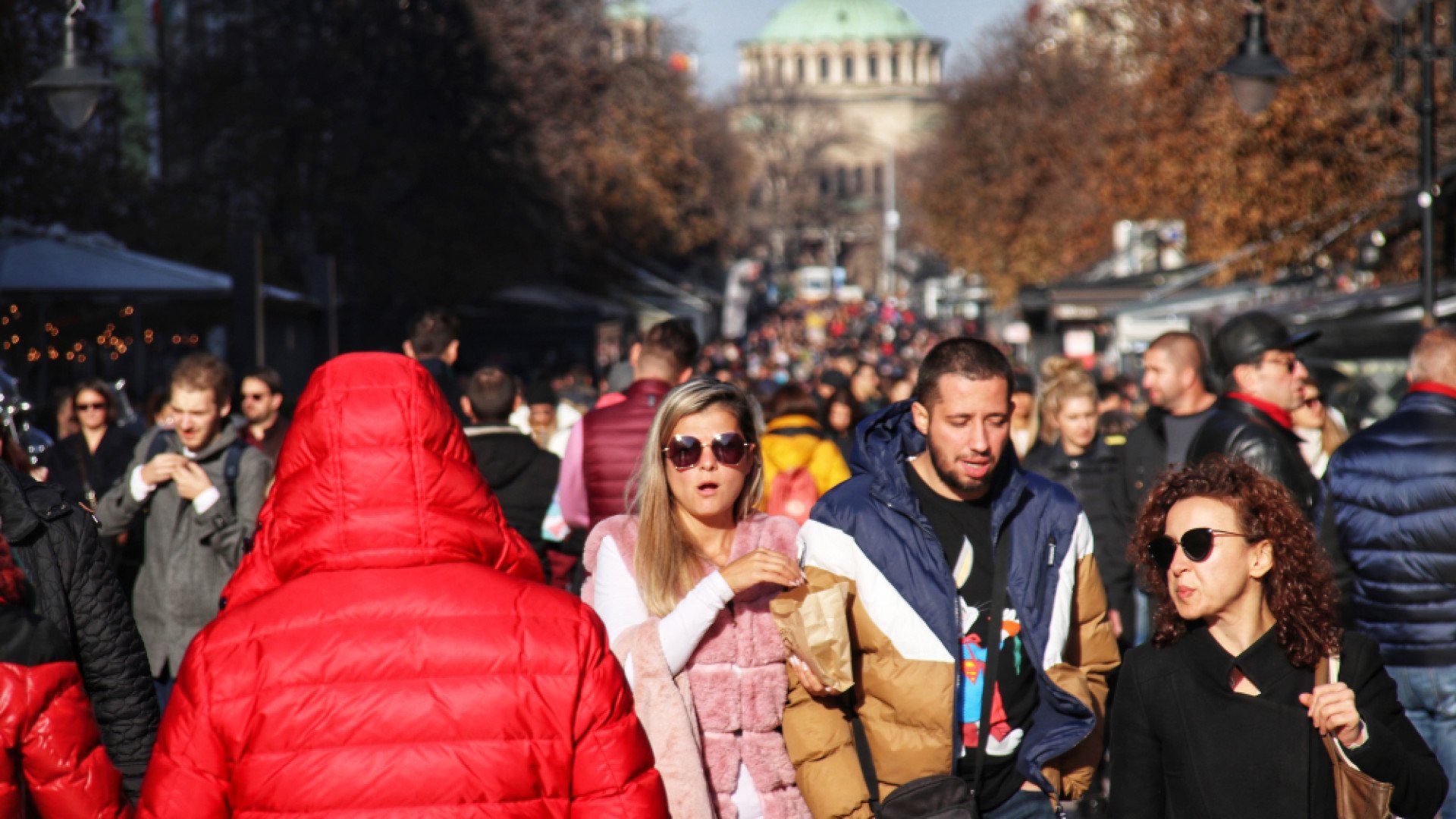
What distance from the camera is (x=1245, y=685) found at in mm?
3523

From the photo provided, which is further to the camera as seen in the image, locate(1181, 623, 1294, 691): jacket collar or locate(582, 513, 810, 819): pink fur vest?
locate(582, 513, 810, 819): pink fur vest

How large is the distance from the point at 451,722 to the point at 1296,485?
3.81 meters

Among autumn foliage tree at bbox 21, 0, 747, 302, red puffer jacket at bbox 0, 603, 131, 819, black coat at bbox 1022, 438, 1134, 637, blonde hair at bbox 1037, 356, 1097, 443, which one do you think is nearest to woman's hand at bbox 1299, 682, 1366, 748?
red puffer jacket at bbox 0, 603, 131, 819

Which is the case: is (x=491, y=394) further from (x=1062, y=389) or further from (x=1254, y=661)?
(x=1254, y=661)

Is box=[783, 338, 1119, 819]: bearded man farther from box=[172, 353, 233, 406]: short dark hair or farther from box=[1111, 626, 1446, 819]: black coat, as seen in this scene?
box=[172, 353, 233, 406]: short dark hair

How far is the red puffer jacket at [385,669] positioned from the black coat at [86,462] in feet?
20.9

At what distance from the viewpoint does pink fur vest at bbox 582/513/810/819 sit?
373 centimetres

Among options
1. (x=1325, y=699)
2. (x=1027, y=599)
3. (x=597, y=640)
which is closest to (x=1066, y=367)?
(x=1027, y=599)

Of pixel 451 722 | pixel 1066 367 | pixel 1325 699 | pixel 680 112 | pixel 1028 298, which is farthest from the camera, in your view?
pixel 680 112

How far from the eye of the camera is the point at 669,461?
4.04 metres

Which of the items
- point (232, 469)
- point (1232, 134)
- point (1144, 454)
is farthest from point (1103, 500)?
point (1232, 134)

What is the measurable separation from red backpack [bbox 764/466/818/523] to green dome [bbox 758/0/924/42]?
A: 158639 millimetres

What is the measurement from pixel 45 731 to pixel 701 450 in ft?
4.90

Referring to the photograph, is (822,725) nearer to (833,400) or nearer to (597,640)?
(597,640)
